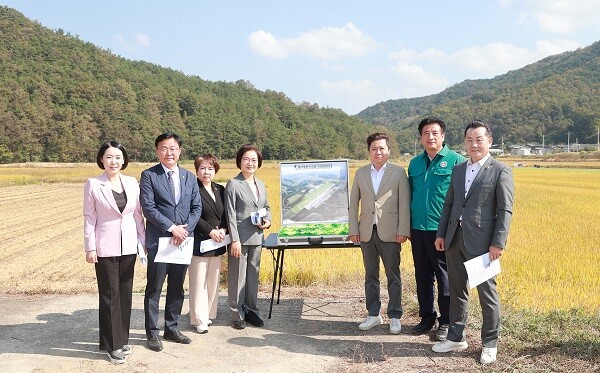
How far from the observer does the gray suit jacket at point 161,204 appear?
4.68 m

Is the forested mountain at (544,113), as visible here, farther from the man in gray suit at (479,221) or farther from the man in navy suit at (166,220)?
the man in navy suit at (166,220)

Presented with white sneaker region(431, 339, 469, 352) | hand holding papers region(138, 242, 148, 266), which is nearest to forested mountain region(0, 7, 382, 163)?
hand holding papers region(138, 242, 148, 266)

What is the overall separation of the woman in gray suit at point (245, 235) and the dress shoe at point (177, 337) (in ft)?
1.96

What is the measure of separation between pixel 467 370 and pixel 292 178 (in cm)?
274

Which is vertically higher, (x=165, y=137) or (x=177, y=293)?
(x=165, y=137)

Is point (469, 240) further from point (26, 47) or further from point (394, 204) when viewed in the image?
point (26, 47)

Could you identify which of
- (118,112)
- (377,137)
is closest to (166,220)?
(377,137)

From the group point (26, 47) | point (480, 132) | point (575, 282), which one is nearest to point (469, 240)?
point (480, 132)

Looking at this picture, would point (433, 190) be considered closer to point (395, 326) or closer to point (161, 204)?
point (395, 326)

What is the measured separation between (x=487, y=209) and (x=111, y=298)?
320 centimetres

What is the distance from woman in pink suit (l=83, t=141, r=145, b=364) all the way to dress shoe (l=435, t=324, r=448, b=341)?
2762 millimetres

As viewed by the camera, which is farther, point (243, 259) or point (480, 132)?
point (243, 259)

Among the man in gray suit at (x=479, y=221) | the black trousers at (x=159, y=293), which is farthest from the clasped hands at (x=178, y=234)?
the man in gray suit at (x=479, y=221)

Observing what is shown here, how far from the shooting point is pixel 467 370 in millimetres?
4184
